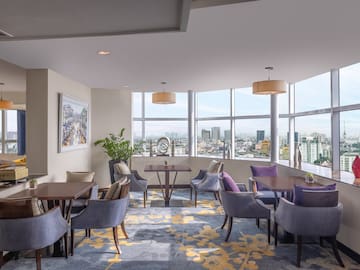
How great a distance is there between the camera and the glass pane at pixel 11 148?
9.79m

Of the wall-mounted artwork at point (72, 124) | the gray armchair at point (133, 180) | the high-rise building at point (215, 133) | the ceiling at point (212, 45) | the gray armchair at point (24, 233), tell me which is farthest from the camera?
the high-rise building at point (215, 133)

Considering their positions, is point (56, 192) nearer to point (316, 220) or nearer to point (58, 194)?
point (58, 194)

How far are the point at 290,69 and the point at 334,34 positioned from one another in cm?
194

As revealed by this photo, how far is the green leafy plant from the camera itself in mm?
7398

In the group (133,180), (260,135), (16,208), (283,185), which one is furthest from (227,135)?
(16,208)

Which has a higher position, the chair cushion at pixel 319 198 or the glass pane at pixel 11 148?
the glass pane at pixel 11 148

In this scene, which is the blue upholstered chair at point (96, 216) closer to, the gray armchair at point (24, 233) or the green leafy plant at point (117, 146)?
the gray armchair at point (24, 233)

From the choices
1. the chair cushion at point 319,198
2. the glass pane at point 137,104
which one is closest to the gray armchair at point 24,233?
the chair cushion at point 319,198

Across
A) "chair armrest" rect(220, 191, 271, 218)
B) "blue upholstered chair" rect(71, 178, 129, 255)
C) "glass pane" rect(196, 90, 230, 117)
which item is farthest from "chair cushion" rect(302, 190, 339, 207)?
"glass pane" rect(196, 90, 230, 117)

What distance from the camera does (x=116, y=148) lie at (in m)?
7.43

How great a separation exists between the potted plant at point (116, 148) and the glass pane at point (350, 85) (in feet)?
15.9

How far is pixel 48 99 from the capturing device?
512 centimetres

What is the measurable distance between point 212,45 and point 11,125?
330 inches

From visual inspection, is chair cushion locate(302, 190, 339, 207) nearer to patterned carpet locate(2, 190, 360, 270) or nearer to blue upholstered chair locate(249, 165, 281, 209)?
patterned carpet locate(2, 190, 360, 270)
